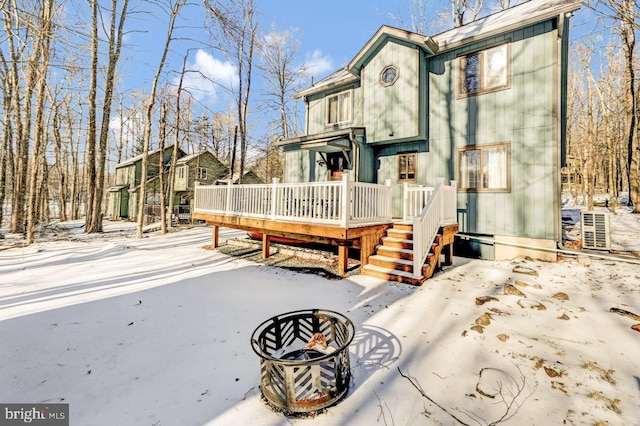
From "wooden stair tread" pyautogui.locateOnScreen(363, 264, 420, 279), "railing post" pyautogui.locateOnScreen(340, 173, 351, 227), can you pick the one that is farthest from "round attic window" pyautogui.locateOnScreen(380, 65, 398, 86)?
"wooden stair tread" pyautogui.locateOnScreen(363, 264, 420, 279)

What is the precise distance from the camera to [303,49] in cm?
2028

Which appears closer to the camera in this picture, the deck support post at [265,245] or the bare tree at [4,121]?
the deck support post at [265,245]

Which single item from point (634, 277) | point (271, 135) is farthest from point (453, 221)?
point (271, 135)

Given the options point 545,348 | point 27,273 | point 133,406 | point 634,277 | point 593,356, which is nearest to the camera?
point 133,406

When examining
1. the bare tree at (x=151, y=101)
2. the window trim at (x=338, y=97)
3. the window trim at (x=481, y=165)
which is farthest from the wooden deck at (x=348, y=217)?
the bare tree at (x=151, y=101)

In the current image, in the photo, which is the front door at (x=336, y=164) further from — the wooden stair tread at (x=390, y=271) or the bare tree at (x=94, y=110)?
the bare tree at (x=94, y=110)

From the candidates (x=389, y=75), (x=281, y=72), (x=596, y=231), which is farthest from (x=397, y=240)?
(x=281, y=72)

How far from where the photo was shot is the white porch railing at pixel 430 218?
5230 millimetres

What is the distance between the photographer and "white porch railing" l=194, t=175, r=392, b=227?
18.2 feet

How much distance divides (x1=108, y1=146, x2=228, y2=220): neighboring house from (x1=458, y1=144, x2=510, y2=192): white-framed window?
2026 cm

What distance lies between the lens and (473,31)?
8.13 metres

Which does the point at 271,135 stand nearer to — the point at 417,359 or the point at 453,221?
the point at 453,221

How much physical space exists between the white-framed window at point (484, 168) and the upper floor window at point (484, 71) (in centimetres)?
171

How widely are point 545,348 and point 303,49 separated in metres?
22.7
